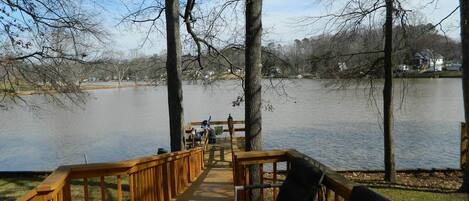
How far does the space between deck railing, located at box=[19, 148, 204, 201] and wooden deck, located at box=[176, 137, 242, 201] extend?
0.86ft

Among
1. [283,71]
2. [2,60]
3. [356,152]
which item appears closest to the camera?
[2,60]

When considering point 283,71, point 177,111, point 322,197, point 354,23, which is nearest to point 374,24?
point 354,23

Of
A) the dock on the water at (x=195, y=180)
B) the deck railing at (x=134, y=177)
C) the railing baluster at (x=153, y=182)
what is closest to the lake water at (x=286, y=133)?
the dock on the water at (x=195, y=180)

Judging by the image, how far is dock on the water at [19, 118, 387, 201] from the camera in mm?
3547

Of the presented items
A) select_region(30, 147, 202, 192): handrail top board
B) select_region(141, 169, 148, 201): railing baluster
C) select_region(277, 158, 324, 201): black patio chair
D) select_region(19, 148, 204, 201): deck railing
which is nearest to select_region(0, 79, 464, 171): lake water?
select_region(19, 148, 204, 201): deck railing

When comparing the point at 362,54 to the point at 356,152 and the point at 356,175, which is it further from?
the point at 356,152

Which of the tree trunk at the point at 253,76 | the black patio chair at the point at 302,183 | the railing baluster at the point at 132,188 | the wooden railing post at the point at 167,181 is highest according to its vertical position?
the tree trunk at the point at 253,76

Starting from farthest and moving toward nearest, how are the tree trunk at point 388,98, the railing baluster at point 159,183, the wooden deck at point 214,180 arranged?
the tree trunk at point 388,98 → the wooden deck at point 214,180 → the railing baluster at point 159,183

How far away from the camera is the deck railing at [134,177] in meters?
3.59

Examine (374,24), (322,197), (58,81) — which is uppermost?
(374,24)

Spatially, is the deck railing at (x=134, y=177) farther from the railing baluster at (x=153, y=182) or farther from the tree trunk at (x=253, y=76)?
the tree trunk at (x=253, y=76)

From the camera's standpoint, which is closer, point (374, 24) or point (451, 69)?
point (374, 24)

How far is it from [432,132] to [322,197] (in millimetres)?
17057

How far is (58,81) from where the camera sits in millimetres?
10703
